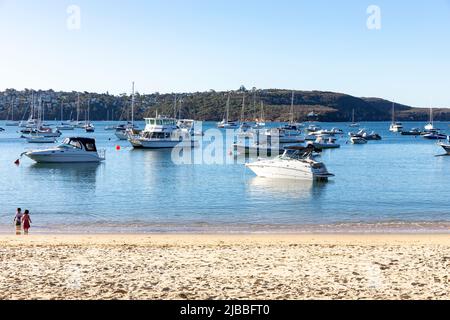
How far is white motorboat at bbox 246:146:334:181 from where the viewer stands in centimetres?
4431

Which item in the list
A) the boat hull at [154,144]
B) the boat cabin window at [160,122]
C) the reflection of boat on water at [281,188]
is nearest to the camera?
the reflection of boat on water at [281,188]

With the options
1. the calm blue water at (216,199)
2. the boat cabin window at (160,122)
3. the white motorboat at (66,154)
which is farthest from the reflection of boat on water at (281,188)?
the boat cabin window at (160,122)

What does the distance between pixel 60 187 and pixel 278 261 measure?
98.0 feet

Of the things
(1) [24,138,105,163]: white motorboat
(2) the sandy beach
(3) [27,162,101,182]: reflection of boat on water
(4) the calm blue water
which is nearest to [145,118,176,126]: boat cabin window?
(3) [27,162,101,182]: reflection of boat on water

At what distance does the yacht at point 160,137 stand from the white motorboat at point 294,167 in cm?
3791

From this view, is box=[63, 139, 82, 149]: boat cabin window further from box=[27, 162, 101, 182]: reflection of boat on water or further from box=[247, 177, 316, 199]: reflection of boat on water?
box=[247, 177, 316, 199]: reflection of boat on water

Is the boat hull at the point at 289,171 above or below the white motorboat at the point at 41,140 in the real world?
below

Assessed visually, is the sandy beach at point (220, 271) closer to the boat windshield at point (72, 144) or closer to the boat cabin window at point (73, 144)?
the boat windshield at point (72, 144)

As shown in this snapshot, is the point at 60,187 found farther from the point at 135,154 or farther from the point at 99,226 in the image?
the point at 135,154

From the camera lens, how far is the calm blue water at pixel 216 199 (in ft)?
90.6

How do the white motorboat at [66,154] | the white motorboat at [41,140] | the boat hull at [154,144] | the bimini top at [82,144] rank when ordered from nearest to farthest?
1. the white motorboat at [66,154]
2. the bimini top at [82,144]
3. the boat hull at [154,144]
4. the white motorboat at [41,140]
